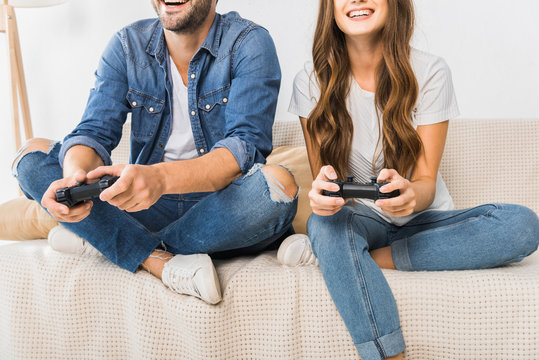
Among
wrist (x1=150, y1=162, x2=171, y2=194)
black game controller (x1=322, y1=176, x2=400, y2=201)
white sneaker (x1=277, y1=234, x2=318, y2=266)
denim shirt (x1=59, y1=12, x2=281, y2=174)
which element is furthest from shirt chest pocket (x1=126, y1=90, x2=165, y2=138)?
black game controller (x1=322, y1=176, x2=400, y2=201)

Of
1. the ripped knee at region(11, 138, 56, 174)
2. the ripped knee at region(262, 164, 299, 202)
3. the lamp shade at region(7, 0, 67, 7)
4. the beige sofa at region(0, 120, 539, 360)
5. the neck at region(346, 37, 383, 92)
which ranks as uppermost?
the lamp shade at region(7, 0, 67, 7)

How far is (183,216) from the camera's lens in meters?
1.19

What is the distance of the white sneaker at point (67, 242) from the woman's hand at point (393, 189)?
69cm

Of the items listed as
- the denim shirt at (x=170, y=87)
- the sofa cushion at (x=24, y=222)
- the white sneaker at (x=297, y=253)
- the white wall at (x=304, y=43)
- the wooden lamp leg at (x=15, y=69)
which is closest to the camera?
the white sneaker at (x=297, y=253)

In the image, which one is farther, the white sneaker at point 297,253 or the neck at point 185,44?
the neck at point 185,44

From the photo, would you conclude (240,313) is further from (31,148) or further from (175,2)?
(175,2)

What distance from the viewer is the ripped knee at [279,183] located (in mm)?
1091

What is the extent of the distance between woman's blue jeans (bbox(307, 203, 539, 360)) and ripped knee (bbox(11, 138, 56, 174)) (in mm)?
638

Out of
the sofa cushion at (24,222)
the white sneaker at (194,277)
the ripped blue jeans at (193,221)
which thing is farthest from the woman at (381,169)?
the sofa cushion at (24,222)

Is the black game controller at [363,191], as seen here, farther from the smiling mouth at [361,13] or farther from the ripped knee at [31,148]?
the ripped knee at [31,148]

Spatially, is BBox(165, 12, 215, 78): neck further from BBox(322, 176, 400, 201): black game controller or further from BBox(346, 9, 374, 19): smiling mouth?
BBox(322, 176, 400, 201): black game controller

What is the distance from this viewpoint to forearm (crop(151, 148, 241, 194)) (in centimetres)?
104

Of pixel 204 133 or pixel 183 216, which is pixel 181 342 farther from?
pixel 204 133

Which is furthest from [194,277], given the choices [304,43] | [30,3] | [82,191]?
[30,3]
